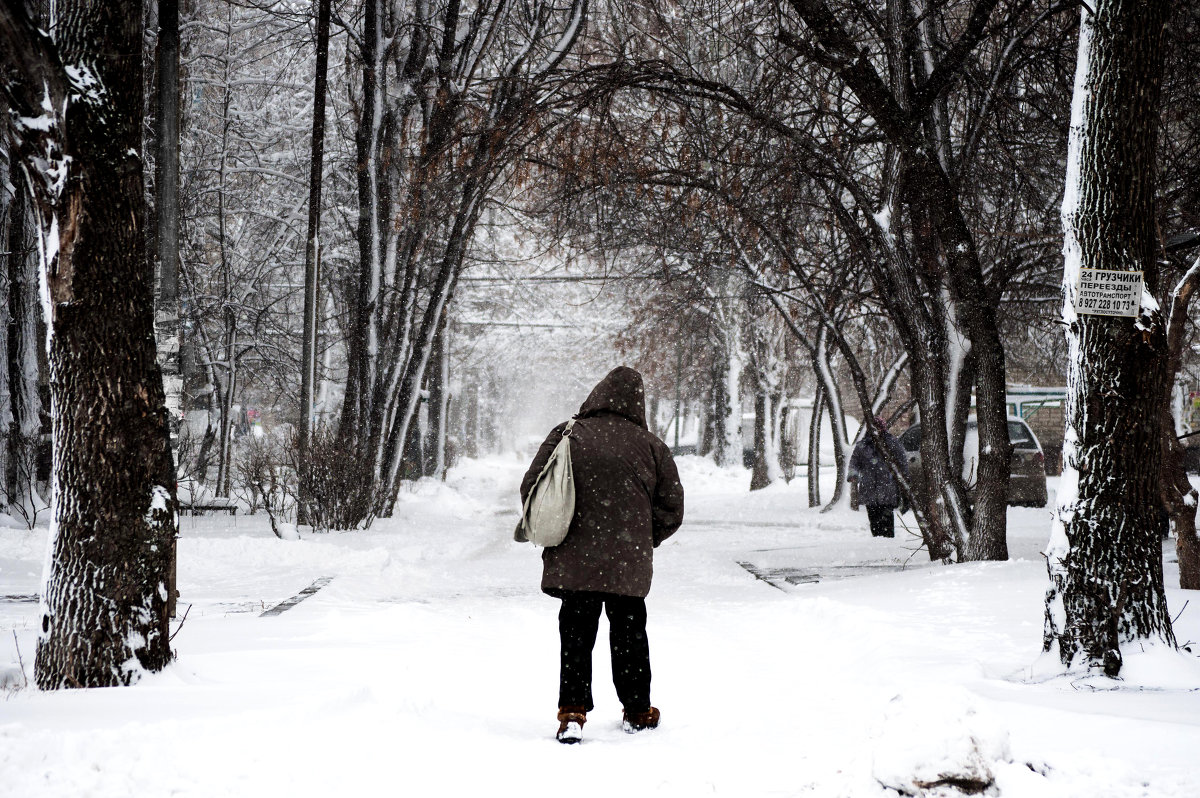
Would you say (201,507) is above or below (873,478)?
below

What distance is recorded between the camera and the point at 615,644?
16.8ft

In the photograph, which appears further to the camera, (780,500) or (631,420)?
(780,500)

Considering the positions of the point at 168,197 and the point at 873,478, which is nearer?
the point at 168,197

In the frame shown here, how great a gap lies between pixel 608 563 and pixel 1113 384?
2.87 meters

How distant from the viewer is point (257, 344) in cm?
2589

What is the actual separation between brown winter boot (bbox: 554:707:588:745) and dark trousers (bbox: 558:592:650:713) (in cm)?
12

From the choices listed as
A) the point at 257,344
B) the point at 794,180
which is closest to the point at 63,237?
the point at 794,180

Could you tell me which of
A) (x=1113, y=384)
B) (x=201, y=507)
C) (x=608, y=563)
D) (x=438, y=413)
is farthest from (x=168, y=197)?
(x=438, y=413)

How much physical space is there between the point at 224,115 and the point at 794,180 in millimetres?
16351

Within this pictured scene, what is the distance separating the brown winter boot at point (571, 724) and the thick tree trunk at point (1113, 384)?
2.70 meters

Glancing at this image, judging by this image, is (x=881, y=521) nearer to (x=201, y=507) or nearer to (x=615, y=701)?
(x=615, y=701)

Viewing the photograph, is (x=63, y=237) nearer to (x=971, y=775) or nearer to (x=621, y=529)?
(x=621, y=529)

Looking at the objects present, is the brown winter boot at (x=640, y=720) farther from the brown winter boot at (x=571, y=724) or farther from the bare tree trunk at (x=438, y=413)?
the bare tree trunk at (x=438, y=413)

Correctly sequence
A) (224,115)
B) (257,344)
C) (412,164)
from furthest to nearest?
(257,344) → (224,115) → (412,164)
